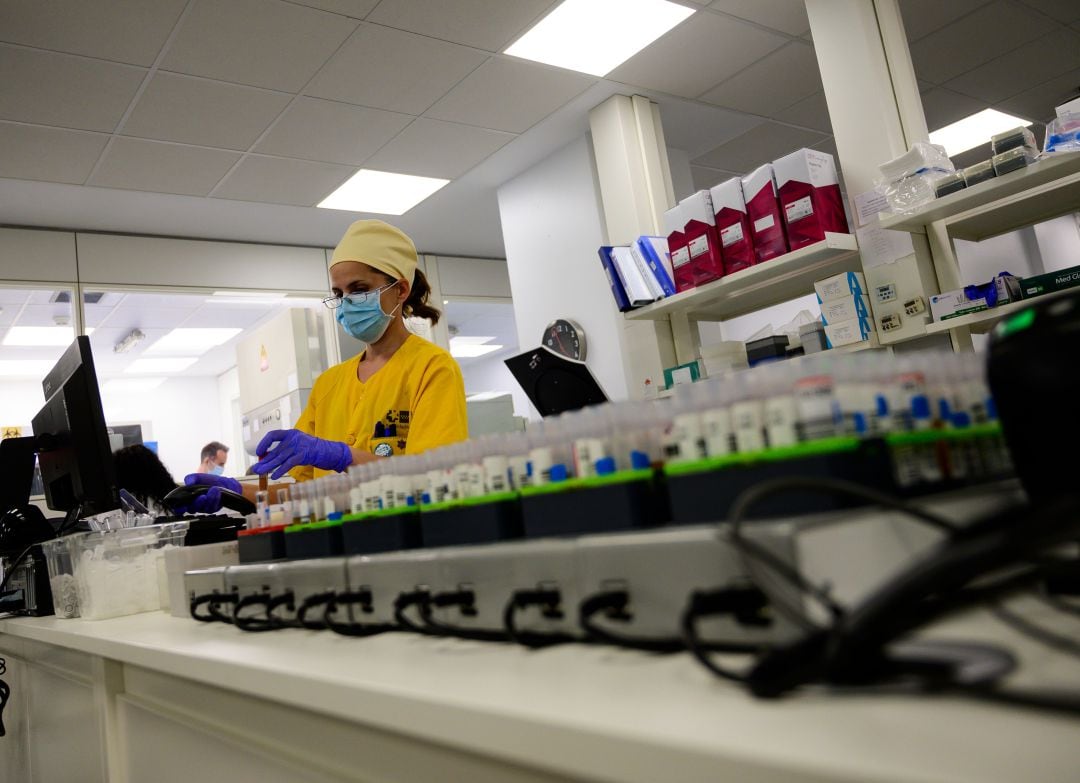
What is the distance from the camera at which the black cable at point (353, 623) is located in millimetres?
769

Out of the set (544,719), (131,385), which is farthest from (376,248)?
(131,385)

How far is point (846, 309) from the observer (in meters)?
2.55

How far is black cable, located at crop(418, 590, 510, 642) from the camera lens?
0.64 meters

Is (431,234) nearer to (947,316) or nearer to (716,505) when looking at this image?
(947,316)

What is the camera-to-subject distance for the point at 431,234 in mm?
5082

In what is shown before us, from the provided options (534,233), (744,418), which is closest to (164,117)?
(534,233)

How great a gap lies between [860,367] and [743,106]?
385 centimetres

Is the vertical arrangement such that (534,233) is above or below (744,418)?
above

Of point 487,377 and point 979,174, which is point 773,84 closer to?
point 979,174

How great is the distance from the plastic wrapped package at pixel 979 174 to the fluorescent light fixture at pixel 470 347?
20.4 ft

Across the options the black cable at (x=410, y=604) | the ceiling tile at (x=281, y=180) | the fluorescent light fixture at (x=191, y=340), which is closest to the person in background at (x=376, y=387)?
the black cable at (x=410, y=604)

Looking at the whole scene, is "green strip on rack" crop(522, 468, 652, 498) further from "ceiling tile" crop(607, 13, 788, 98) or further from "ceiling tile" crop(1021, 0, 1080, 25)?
"ceiling tile" crop(1021, 0, 1080, 25)

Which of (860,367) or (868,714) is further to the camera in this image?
(860,367)

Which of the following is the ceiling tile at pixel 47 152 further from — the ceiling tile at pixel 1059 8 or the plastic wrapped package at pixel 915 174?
the ceiling tile at pixel 1059 8
